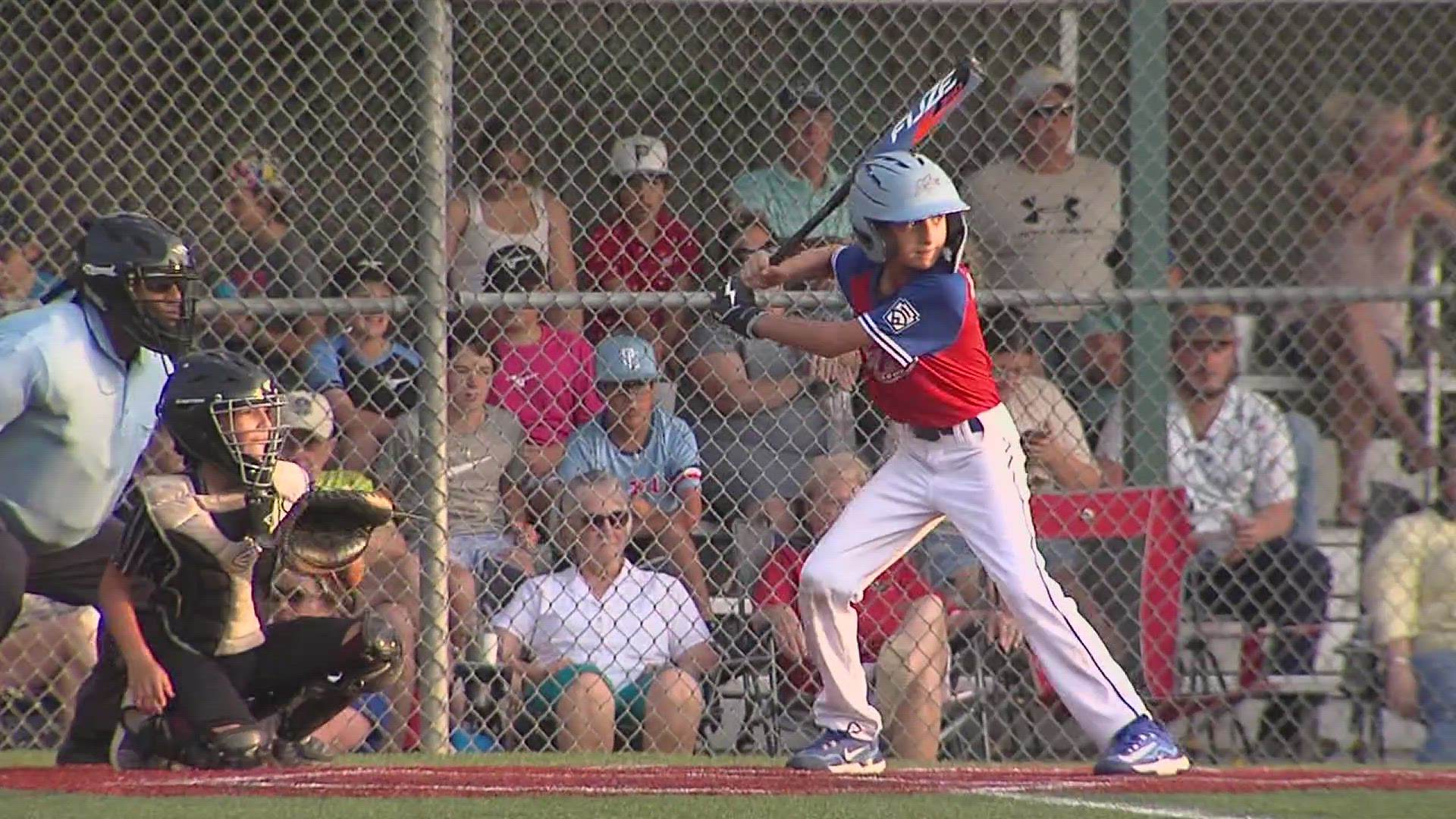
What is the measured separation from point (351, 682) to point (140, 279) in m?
1.13

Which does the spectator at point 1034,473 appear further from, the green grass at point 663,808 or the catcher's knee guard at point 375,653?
the catcher's knee guard at point 375,653

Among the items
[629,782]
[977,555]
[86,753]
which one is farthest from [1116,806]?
[86,753]

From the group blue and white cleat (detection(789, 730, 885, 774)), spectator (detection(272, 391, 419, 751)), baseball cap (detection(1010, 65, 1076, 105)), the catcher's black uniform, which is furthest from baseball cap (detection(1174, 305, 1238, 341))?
the catcher's black uniform

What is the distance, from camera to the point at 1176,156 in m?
8.06

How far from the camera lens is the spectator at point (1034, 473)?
6.88 meters

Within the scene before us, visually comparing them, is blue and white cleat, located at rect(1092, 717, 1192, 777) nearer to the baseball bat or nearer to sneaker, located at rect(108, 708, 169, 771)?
the baseball bat

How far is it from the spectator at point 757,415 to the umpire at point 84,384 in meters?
2.06

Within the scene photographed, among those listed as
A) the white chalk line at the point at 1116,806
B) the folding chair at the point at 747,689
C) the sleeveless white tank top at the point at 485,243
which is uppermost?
the sleeveless white tank top at the point at 485,243

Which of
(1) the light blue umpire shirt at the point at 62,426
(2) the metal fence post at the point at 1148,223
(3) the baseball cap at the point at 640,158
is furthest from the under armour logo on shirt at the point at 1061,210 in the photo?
(1) the light blue umpire shirt at the point at 62,426

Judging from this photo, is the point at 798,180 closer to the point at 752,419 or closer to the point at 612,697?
the point at 752,419

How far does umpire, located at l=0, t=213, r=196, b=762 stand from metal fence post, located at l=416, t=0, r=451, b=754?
112 cm

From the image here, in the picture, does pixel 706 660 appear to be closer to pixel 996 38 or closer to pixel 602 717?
pixel 602 717

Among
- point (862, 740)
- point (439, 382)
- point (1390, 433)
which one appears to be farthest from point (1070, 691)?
point (1390, 433)

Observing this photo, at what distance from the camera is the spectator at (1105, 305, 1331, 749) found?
7078mm
